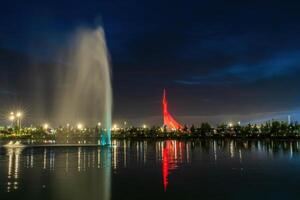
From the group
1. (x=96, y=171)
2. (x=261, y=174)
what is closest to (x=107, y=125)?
(x=96, y=171)

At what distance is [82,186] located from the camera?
24078mm

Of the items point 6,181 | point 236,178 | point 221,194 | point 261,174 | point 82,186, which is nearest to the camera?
point 221,194

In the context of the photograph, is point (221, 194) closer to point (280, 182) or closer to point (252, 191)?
point (252, 191)

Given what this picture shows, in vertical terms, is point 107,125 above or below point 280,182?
above

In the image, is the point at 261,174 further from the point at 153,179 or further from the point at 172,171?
the point at 153,179

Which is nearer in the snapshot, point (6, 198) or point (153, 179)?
point (6, 198)

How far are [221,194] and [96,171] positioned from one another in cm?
1455

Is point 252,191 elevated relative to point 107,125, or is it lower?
lower

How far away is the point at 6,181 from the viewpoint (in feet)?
85.8

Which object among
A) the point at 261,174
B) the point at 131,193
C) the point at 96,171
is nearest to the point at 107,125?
the point at 96,171

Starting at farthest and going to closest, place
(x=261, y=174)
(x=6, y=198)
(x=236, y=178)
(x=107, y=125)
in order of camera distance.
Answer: (x=107, y=125), (x=261, y=174), (x=236, y=178), (x=6, y=198)

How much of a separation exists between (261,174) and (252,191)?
8.94m

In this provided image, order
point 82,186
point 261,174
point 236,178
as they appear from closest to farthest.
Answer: point 82,186, point 236,178, point 261,174

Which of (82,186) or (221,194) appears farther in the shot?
(82,186)
